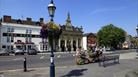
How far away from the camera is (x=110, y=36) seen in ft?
397

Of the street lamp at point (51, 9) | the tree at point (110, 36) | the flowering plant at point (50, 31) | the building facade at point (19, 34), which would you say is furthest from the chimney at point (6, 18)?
the street lamp at point (51, 9)

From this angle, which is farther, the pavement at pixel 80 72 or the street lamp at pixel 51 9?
the pavement at pixel 80 72

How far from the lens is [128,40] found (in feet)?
649

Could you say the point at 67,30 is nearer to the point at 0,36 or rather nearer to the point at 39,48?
the point at 39,48

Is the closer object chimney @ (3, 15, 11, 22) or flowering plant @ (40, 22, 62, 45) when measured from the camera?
flowering plant @ (40, 22, 62, 45)

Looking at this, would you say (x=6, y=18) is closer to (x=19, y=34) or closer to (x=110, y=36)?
(x=19, y=34)

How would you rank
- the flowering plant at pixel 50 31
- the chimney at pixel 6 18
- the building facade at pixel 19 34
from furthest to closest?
1. the chimney at pixel 6 18
2. the building facade at pixel 19 34
3. the flowering plant at pixel 50 31

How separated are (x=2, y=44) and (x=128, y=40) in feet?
427

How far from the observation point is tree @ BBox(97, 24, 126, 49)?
120 m

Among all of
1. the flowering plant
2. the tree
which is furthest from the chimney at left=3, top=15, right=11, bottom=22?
the flowering plant

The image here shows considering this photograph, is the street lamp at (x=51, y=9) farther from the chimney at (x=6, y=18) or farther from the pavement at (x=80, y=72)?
the chimney at (x=6, y=18)

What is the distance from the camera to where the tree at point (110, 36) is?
4743 inches

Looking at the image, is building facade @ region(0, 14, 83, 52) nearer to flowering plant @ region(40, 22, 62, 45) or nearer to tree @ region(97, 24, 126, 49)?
tree @ region(97, 24, 126, 49)

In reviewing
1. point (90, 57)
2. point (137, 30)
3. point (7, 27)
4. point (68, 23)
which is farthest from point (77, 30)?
point (90, 57)
